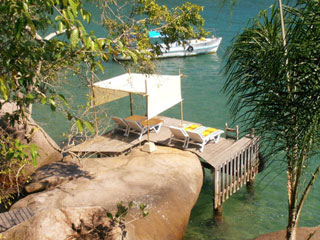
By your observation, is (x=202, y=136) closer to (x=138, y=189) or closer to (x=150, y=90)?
(x=150, y=90)

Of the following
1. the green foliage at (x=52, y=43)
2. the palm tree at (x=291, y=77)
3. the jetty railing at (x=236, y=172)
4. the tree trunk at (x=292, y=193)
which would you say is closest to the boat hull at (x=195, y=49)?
the green foliage at (x=52, y=43)

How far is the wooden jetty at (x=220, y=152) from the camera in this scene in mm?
11898

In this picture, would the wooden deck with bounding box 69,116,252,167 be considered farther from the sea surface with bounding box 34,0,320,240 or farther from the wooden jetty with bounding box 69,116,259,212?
the sea surface with bounding box 34,0,320,240

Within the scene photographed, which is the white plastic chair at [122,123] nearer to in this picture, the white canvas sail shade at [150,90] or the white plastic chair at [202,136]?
the white canvas sail shade at [150,90]

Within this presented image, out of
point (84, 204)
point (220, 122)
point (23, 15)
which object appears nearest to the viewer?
point (23, 15)

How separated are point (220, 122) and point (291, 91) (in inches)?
584

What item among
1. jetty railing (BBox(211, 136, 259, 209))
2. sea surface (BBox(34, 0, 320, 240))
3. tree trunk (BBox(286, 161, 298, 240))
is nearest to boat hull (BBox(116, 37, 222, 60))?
sea surface (BBox(34, 0, 320, 240))

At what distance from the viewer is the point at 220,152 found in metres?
12.4

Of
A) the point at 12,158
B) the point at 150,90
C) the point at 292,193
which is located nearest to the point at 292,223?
the point at 292,193

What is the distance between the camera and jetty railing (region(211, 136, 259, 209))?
11.7 m

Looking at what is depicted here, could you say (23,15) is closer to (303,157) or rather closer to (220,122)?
(303,157)

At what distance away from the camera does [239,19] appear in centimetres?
5025

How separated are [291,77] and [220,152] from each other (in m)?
6.98

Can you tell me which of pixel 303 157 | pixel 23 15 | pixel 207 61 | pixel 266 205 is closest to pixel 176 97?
pixel 266 205
